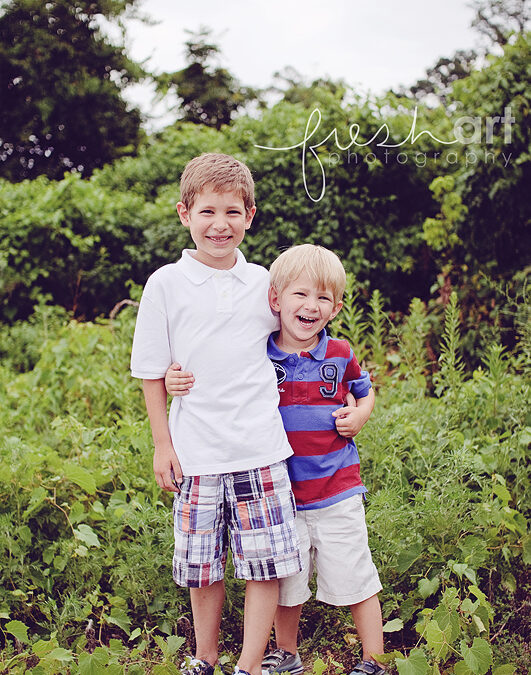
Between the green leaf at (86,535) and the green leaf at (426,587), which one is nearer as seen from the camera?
the green leaf at (426,587)

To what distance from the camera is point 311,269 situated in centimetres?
206

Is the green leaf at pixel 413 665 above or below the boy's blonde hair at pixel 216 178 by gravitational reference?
below

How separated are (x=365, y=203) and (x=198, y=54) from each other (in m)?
17.3

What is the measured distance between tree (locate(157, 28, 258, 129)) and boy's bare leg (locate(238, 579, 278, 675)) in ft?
64.2

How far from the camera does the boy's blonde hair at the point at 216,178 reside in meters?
2.01

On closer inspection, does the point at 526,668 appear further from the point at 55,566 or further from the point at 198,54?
the point at 198,54

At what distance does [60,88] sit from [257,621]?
645 inches

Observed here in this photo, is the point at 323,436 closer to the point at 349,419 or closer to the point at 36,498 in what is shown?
the point at 349,419

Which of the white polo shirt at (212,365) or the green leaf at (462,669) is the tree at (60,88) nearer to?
the white polo shirt at (212,365)

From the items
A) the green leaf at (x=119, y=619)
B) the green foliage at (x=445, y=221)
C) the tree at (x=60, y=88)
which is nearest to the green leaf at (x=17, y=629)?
the green leaf at (x=119, y=619)

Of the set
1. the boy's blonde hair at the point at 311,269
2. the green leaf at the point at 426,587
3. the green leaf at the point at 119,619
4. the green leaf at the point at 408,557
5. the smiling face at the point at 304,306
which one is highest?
the boy's blonde hair at the point at 311,269

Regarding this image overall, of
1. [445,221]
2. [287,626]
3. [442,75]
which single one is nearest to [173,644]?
[287,626]

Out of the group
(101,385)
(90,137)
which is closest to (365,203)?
(101,385)

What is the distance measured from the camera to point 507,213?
15.6ft
